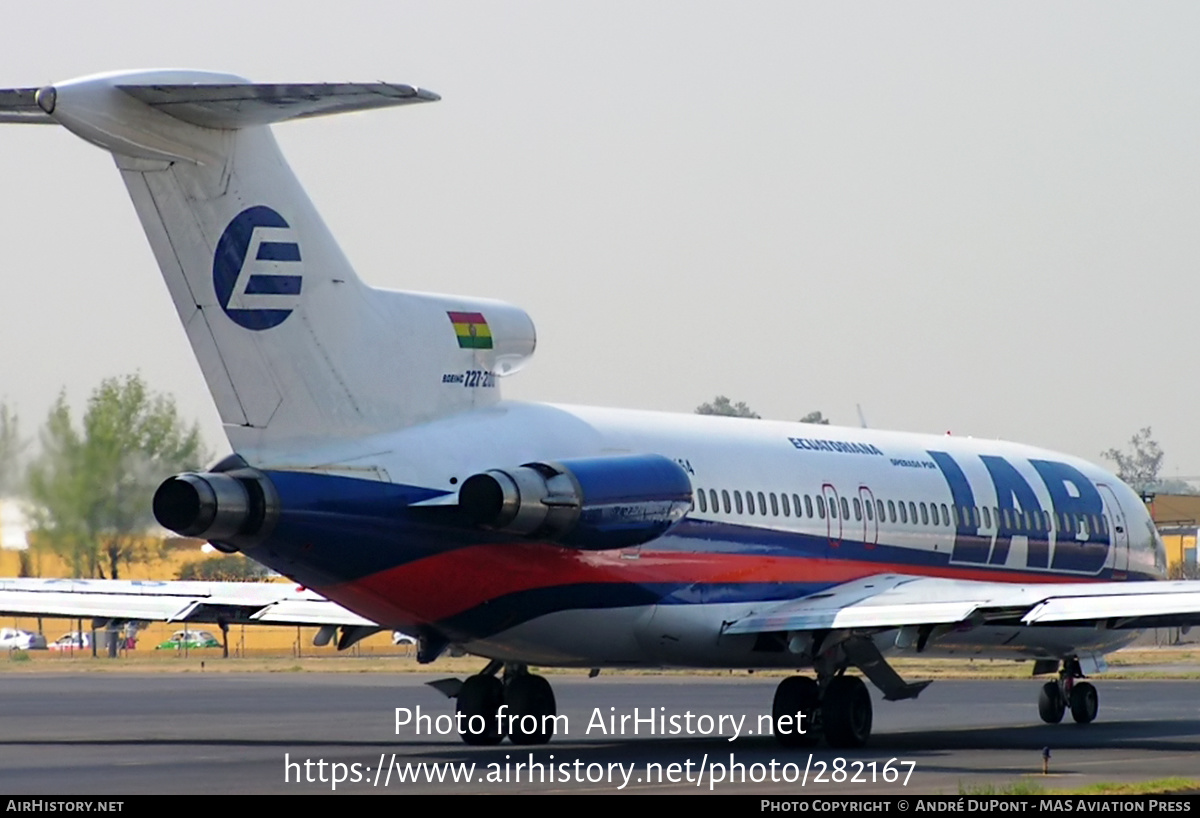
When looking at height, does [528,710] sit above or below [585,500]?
below

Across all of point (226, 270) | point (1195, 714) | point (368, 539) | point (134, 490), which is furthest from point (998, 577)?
point (134, 490)

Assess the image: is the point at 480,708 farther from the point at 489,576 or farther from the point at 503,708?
the point at 489,576

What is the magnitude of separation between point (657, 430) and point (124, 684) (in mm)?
21009

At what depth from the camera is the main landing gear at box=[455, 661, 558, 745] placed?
75.5 ft

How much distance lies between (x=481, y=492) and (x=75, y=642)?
52.6 meters

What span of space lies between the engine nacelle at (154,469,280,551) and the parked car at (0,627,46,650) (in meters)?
53.4

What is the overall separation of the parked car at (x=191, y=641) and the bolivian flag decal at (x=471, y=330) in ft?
148

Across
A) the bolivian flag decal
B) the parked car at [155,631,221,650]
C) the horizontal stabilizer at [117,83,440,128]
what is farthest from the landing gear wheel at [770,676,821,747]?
the parked car at [155,631,221,650]

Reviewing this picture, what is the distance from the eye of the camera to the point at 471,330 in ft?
68.0

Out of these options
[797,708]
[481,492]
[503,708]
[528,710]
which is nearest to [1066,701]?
[797,708]

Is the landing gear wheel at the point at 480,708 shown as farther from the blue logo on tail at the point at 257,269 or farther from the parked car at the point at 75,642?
the parked car at the point at 75,642

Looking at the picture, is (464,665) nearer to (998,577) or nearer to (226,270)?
(998,577)

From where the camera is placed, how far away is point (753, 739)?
23.9 m

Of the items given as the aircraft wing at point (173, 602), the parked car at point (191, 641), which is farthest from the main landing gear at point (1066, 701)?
the parked car at point (191, 641)
